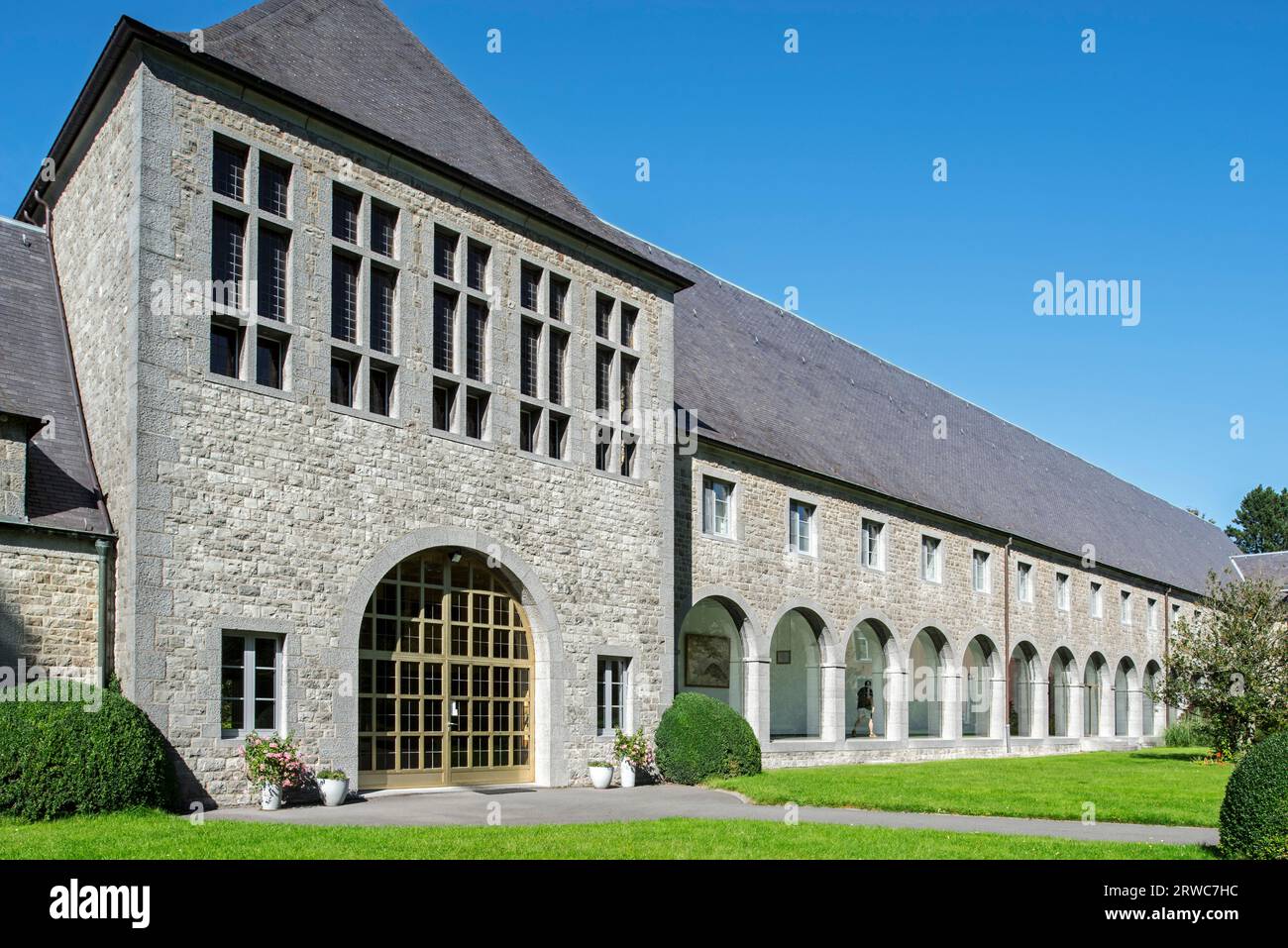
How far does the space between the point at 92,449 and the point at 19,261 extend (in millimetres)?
4015

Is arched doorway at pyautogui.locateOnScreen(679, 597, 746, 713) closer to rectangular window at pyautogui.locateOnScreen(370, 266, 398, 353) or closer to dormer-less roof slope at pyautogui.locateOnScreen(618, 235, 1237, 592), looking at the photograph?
dormer-less roof slope at pyautogui.locateOnScreen(618, 235, 1237, 592)

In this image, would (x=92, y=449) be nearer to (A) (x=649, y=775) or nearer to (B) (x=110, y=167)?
(B) (x=110, y=167)

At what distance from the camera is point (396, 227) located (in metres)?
18.4

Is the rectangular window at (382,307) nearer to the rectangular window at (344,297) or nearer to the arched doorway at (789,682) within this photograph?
the rectangular window at (344,297)

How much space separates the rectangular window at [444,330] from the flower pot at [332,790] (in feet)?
20.5

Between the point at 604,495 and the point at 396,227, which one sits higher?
the point at 396,227

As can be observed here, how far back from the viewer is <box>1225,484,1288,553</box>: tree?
288 feet

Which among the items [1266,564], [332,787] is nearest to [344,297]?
[332,787]

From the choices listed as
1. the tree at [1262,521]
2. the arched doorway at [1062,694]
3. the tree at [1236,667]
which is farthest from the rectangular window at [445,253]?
the tree at [1262,521]

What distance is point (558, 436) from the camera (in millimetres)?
20797

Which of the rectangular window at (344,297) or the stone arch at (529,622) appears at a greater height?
the rectangular window at (344,297)

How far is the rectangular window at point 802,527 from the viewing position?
27734 mm

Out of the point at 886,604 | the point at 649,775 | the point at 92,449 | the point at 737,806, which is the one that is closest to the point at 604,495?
the point at 649,775

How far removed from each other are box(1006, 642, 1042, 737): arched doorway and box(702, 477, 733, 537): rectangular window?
625 inches
